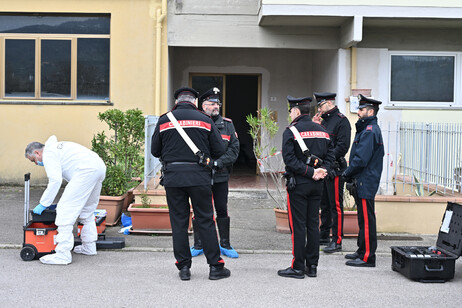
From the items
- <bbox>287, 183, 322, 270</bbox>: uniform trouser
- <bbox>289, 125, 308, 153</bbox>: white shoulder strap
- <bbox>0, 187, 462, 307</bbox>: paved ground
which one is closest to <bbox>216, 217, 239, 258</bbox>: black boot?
<bbox>0, 187, 462, 307</bbox>: paved ground

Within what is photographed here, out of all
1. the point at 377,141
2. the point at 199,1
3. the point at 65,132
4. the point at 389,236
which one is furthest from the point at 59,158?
the point at 199,1

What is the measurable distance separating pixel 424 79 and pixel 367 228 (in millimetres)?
6555

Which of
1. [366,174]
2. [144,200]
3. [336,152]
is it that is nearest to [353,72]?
[336,152]

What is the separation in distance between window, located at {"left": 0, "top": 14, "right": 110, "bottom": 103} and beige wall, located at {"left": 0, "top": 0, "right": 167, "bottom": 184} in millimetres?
257

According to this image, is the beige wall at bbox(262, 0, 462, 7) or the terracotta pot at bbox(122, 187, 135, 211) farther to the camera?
the beige wall at bbox(262, 0, 462, 7)

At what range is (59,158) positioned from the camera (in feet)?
21.5

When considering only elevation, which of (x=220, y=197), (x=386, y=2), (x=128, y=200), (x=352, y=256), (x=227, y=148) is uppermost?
(x=386, y=2)

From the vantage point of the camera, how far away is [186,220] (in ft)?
19.7

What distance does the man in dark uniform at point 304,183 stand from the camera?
6.06m

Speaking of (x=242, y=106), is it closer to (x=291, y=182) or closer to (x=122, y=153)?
(x=122, y=153)

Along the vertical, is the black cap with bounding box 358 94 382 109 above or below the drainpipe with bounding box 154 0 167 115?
below

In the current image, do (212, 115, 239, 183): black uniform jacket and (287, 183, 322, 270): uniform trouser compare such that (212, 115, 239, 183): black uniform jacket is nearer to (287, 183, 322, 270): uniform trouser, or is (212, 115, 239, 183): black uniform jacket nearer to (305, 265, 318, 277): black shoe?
(287, 183, 322, 270): uniform trouser

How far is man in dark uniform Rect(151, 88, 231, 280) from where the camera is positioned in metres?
5.84

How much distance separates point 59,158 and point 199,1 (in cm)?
642
